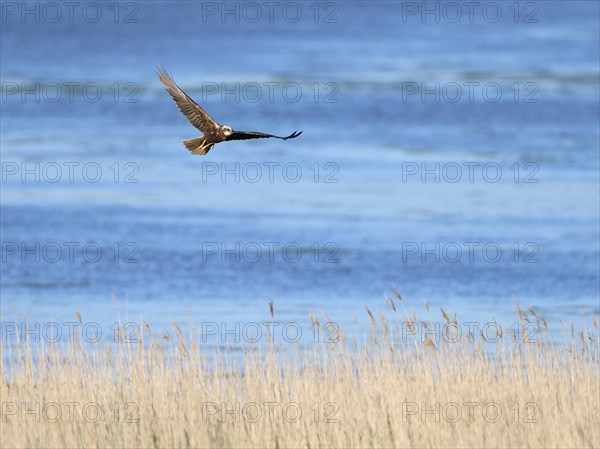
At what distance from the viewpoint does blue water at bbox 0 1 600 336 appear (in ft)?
59.8

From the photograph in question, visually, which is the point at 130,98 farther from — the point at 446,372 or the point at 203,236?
the point at 446,372

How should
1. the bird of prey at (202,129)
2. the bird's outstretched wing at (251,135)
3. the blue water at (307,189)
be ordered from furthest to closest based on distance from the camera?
1. the blue water at (307,189)
2. the bird of prey at (202,129)
3. the bird's outstretched wing at (251,135)

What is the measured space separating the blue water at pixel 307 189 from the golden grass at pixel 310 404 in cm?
530

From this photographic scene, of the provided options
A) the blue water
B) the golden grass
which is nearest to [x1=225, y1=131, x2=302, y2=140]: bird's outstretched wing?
the golden grass

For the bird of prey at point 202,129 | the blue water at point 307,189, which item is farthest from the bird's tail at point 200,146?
the blue water at point 307,189

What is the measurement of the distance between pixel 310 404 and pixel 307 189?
1561 centimetres

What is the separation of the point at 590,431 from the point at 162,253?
1126cm

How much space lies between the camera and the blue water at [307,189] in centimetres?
1822

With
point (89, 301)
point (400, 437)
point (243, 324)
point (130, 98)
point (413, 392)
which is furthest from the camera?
point (130, 98)

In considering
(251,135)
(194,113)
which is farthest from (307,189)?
(251,135)

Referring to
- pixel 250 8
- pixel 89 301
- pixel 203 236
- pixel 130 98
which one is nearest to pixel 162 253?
pixel 203 236

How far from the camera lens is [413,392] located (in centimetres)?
1030

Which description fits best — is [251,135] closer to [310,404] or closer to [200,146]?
[200,146]

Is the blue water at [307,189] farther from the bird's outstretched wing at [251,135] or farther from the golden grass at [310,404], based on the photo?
the bird's outstretched wing at [251,135]
